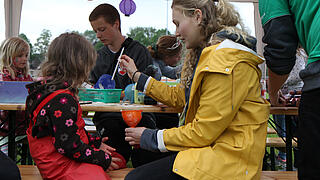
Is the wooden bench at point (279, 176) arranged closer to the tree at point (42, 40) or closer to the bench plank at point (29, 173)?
the bench plank at point (29, 173)

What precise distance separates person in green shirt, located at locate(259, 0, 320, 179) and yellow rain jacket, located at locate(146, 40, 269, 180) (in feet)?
0.37

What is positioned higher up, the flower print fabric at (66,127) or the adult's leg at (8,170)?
the flower print fabric at (66,127)

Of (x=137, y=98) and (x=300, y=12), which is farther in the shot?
(x=137, y=98)

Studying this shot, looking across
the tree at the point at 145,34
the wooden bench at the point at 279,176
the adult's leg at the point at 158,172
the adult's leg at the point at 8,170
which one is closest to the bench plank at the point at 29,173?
the adult's leg at the point at 8,170

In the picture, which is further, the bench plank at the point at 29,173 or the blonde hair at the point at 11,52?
the blonde hair at the point at 11,52

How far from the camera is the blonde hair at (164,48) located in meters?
4.21

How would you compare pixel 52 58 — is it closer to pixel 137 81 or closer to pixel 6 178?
pixel 137 81

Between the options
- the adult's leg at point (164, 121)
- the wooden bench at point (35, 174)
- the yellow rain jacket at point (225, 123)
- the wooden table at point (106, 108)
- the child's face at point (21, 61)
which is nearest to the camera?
the yellow rain jacket at point (225, 123)

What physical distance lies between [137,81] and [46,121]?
0.69 meters

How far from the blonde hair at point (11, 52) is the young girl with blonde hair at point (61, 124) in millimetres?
1712

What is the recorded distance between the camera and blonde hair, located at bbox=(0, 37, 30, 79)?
3246 millimetres

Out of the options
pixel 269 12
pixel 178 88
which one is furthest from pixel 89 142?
pixel 269 12

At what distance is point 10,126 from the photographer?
2328mm

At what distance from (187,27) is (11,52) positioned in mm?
2514
